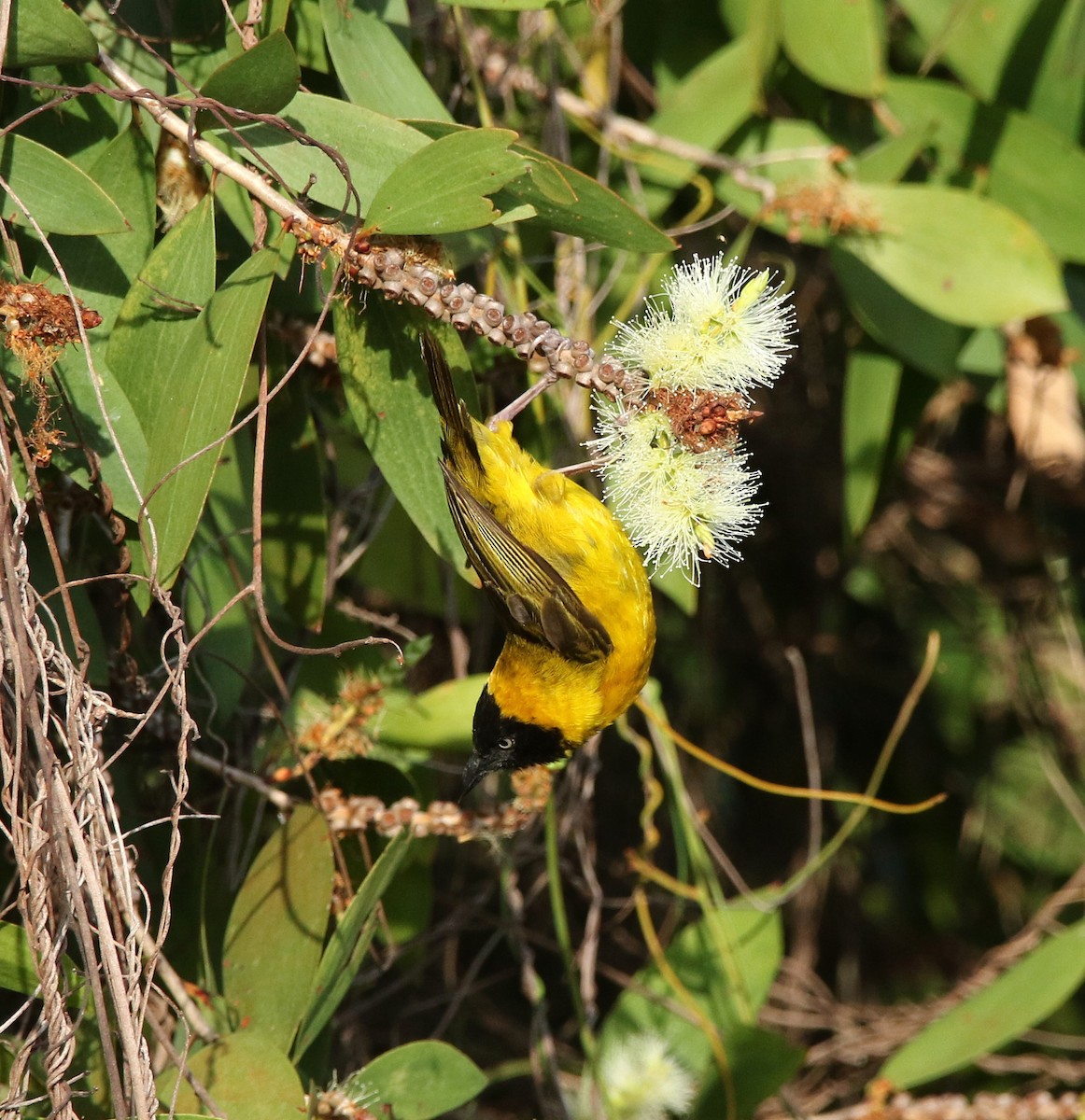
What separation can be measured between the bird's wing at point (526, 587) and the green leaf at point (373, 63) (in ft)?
1.92

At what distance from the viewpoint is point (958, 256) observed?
2.47 m

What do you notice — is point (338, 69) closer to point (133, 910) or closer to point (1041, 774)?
point (133, 910)

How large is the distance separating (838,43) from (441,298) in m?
1.45

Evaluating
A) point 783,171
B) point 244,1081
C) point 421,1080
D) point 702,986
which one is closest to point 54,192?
point 244,1081

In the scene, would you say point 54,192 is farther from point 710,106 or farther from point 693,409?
point 710,106

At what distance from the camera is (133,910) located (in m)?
1.57

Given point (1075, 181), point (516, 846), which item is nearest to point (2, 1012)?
point (516, 846)

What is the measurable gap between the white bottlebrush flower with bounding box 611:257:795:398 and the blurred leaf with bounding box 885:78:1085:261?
1.30 meters

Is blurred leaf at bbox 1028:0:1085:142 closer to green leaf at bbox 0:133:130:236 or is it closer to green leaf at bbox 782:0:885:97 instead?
green leaf at bbox 782:0:885:97

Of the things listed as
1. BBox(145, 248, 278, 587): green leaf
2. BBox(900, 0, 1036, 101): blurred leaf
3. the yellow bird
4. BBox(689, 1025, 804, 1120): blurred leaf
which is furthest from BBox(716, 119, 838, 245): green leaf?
BBox(689, 1025, 804, 1120): blurred leaf

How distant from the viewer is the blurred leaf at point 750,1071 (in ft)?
7.91

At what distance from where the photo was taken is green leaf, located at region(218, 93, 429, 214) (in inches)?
66.1

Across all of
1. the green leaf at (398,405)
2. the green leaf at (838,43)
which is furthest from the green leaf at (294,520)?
the green leaf at (838,43)

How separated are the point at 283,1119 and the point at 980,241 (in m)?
2.09
